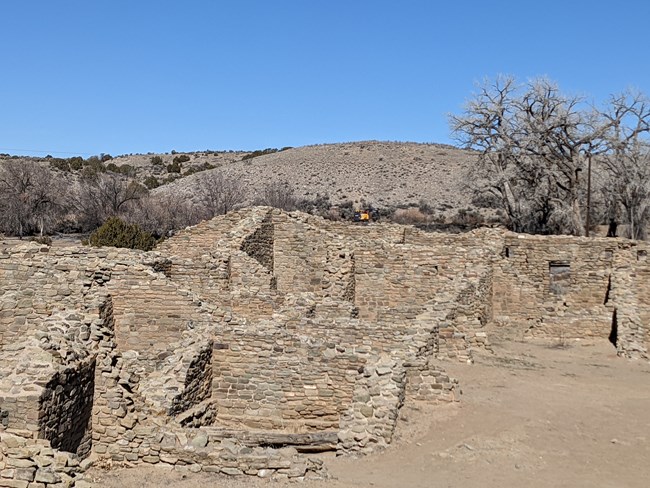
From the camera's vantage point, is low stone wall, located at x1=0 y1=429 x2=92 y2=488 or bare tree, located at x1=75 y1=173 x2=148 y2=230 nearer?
low stone wall, located at x1=0 y1=429 x2=92 y2=488

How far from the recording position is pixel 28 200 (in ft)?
133

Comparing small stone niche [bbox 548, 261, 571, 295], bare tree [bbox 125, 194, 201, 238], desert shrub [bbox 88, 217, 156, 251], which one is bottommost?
small stone niche [bbox 548, 261, 571, 295]

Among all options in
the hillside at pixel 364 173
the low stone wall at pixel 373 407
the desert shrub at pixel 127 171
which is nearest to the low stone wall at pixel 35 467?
the low stone wall at pixel 373 407

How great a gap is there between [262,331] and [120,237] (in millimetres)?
17913

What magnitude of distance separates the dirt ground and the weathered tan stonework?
1.09ft

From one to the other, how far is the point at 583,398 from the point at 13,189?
126ft

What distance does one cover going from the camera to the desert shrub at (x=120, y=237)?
2708 cm

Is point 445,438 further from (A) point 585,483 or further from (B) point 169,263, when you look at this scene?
(B) point 169,263

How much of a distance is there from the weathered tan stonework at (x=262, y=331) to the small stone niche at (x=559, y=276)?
0.14 feet

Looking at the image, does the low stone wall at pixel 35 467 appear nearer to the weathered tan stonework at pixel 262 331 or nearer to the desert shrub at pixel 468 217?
the weathered tan stonework at pixel 262 331

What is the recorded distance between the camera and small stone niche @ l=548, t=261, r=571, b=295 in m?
18.5

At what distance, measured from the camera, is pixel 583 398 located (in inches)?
444

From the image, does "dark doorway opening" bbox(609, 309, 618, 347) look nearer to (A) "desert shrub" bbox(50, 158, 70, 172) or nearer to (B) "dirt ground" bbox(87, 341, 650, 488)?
(B) "dirt ground" bbox(87, 341, 650, 488)

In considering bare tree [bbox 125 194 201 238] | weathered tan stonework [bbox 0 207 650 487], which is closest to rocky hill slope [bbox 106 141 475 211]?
bare tree [bbox 125 194 201 238]
